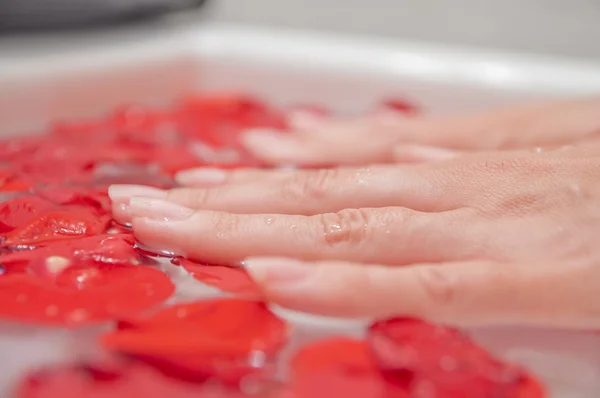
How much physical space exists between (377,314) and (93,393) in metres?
0.21

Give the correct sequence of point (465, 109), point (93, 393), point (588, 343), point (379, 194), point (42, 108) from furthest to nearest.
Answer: point (465, 109)
point (42, 108)
point (379, 194)
point (588, 343)
point (93, 393)

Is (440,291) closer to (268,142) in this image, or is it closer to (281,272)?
(281,272)

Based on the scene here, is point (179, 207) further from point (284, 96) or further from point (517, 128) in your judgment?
point (284, 96)

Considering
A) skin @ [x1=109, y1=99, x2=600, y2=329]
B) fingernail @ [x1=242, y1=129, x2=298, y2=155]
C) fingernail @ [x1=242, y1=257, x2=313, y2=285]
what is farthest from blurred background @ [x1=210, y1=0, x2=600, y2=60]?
fingernail @ [x1=242, y1=257, x2=313, y2=285]

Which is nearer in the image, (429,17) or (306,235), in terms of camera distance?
(306,235)

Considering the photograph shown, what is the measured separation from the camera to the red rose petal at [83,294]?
46cm

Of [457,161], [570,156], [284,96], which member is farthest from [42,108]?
[570,156]

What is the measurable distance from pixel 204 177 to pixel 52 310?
11.1 inches

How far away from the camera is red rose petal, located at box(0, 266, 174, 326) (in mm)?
463

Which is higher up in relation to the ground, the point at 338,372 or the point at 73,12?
the point at 73,12

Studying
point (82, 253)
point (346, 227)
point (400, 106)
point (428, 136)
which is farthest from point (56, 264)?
point (400, 106)

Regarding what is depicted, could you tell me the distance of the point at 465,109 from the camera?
3.77 ft

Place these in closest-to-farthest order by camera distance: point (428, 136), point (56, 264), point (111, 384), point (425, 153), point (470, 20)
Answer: point (111, 384)
point (56, 264)
point (425, 153)
point (428, 136)
point (470, 20)

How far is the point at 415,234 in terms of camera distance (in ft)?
1.81
